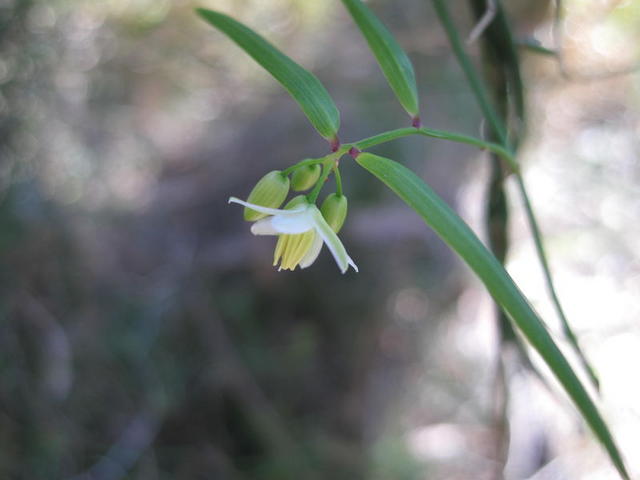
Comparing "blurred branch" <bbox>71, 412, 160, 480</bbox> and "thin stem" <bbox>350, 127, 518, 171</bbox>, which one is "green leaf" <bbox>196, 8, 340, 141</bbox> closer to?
"thin stem" <bbox>350, 127, 518, 171</bbox>

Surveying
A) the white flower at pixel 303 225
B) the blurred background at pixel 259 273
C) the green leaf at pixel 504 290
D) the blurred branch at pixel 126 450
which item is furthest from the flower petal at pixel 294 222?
the blurred branch at pixel 126 450

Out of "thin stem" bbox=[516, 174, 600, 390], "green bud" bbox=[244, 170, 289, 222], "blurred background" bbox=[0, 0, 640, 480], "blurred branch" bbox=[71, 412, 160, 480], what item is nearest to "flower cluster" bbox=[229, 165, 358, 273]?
"green bud" bbox=[244, 170, 289, 222]

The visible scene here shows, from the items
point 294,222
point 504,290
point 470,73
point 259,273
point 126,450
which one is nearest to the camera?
point 504,290

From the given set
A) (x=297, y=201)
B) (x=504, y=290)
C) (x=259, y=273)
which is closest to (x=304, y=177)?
(x=297, y=201)

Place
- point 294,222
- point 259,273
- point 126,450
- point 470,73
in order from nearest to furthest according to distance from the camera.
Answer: point 294,222
point 470,73
point 126,450
point 259,273

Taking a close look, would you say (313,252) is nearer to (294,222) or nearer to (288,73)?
(294,222)

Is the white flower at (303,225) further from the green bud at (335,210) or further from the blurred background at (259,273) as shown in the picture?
the blurred background at (259,273)

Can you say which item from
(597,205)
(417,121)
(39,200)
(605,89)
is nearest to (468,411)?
(597,205)
